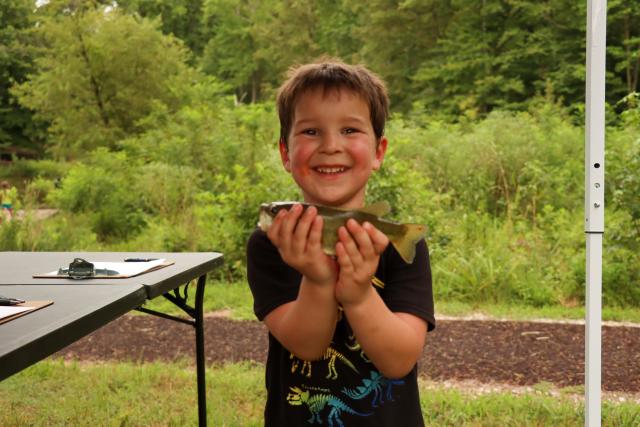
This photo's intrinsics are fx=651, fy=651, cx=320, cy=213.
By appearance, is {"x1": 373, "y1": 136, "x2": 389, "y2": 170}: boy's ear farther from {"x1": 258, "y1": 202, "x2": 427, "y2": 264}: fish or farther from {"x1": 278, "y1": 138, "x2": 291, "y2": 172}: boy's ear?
{"x1": 258, "y1": 202, "x2": 427, "y2": 264}: fish

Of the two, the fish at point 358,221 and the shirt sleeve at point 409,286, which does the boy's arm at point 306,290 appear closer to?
the fish at point 358,221

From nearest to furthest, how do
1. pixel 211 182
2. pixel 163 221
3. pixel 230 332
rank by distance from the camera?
pixel 230 332 < pixel 163 221 < pixel 211 182

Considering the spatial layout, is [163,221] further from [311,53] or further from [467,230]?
[311,53]

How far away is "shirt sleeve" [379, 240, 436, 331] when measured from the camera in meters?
1.49

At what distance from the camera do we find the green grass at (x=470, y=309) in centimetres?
572

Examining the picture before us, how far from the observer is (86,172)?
11.6 m

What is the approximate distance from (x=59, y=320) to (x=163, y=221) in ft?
27.1

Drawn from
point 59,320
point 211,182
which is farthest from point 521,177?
point 59,320

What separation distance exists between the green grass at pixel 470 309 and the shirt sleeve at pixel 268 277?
4399 mm

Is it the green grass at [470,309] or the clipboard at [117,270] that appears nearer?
the clipboard at [117,270]

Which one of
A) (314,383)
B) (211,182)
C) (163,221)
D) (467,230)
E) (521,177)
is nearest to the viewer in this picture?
(314,383)

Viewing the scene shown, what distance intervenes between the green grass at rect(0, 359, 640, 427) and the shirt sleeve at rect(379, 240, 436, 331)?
2.26 meters

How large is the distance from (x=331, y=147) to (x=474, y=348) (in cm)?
387

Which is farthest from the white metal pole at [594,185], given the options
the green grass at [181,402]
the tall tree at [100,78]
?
the tall tree at [100,78]
